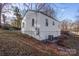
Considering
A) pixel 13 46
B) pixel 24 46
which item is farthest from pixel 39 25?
pixel 13 46

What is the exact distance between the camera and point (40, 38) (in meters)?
2.11

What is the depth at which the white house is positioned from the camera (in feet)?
6.89

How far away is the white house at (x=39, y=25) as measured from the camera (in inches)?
82.7

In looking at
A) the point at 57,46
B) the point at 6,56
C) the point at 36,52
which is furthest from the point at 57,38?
the point at 6,56

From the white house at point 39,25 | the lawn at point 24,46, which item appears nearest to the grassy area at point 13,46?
the lawn at point 24,46

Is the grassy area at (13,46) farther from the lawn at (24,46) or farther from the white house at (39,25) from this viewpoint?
the white house at (39,25)

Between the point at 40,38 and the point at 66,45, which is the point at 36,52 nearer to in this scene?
the point at 40,38

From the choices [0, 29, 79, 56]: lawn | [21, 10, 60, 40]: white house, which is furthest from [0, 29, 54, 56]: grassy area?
[21, 10, 60, 40]: white house

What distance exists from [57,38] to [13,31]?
2.04ft

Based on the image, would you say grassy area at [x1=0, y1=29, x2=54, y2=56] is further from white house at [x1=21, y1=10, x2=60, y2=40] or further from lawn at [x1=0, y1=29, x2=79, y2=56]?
white house at [x1=21, y1=10, x2=60, y2=40]

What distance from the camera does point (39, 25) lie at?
2109mm

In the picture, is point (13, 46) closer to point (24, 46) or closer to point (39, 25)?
point (24, 46)

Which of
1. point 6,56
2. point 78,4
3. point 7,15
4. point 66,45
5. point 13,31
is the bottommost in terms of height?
point 6,56

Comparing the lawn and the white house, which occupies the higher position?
the white house
